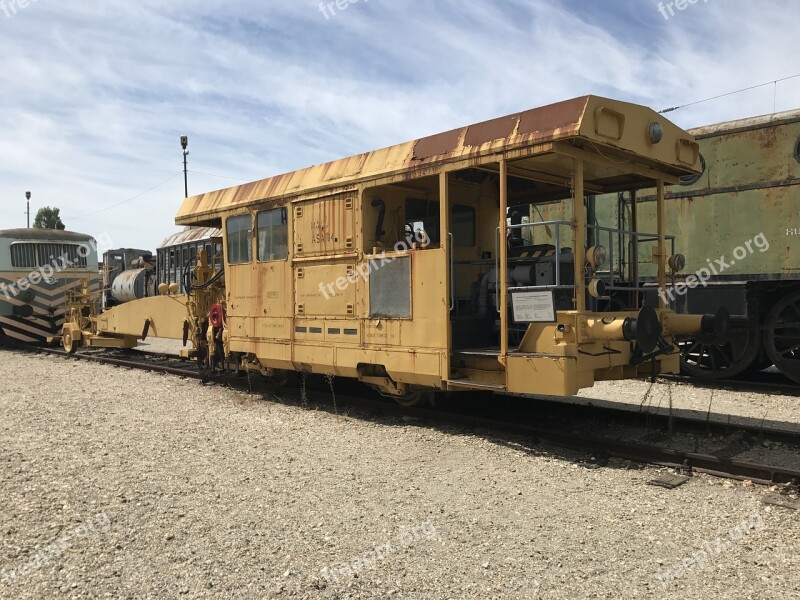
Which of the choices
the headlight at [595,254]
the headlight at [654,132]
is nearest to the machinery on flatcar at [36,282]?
the headlight at [595,254]

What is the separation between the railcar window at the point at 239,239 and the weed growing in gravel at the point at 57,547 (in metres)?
5.17

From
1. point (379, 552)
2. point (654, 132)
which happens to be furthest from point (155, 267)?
point (379, 552)

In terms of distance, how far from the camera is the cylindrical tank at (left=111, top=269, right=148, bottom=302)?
1648 centimetres

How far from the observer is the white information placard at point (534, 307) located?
5875mm

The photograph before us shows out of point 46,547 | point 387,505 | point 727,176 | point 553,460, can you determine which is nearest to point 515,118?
point 553,460

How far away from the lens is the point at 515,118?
607 centimetres

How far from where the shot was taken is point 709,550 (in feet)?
12.8

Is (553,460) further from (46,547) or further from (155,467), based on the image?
(46,547)

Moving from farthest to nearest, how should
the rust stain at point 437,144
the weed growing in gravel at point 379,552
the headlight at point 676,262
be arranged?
the headlight at point 676,262
the rust stain at point 437,144
the weed growing in gravel at point 379,552

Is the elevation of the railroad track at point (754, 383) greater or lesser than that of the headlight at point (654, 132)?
lesser

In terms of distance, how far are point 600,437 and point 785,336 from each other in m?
5.07

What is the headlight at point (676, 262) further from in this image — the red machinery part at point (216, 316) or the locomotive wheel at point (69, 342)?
the locomotive wheel at point (69, 342)

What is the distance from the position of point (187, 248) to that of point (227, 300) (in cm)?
583

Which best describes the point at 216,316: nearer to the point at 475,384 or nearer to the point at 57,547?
the point at 475,384
